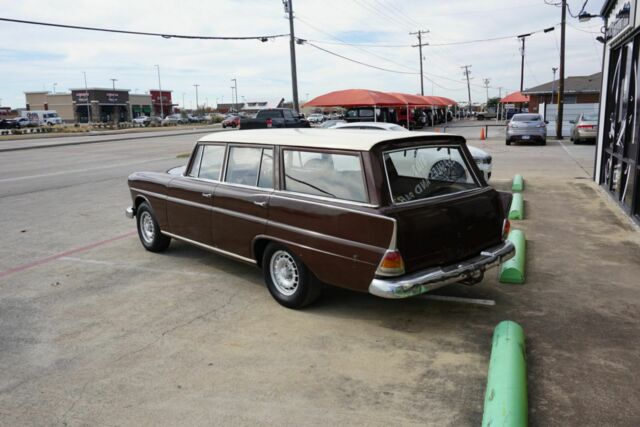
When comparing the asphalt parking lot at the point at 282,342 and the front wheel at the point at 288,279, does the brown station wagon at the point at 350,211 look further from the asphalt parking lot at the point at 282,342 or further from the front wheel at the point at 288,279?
the asphalt parking lot at the point at 282,342

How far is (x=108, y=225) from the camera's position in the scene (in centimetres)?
867

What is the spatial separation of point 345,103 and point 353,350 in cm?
2388

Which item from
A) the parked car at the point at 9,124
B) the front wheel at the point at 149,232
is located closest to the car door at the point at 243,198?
the front wheel at the point at 149,232

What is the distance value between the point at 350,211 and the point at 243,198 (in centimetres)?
135

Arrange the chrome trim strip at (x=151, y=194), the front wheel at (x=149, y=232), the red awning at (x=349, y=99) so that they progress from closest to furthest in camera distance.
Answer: the chrome trim strip at (x=151, y=194), the front wheel at (x=149, y=232), the red awning at (x=349, y=99)

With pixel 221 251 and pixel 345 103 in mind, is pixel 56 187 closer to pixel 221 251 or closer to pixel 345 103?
pixel 221 251

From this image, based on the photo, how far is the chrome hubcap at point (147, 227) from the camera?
6832 millimetres

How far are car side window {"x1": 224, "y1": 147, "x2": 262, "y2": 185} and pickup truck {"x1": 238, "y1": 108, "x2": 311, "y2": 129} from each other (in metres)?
24.2

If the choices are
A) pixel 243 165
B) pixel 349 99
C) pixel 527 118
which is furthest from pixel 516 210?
pixel 349 99

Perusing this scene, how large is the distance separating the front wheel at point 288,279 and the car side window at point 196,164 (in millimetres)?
1532

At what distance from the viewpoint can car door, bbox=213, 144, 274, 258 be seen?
5016 mm

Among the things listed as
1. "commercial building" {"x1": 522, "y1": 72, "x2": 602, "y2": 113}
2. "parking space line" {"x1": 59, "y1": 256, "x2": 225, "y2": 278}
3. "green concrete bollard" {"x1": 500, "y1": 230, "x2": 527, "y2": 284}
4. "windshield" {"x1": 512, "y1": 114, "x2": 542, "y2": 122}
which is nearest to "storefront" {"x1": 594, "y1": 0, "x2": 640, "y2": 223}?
"green concrete bollard" {"x1": 500, "y1": 230, "x2": 527, "y2": 284}

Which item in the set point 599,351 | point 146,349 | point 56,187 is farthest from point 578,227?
point 56,187

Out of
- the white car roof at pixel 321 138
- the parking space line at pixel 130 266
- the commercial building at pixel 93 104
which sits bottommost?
the parking space line at pixel 130 266
